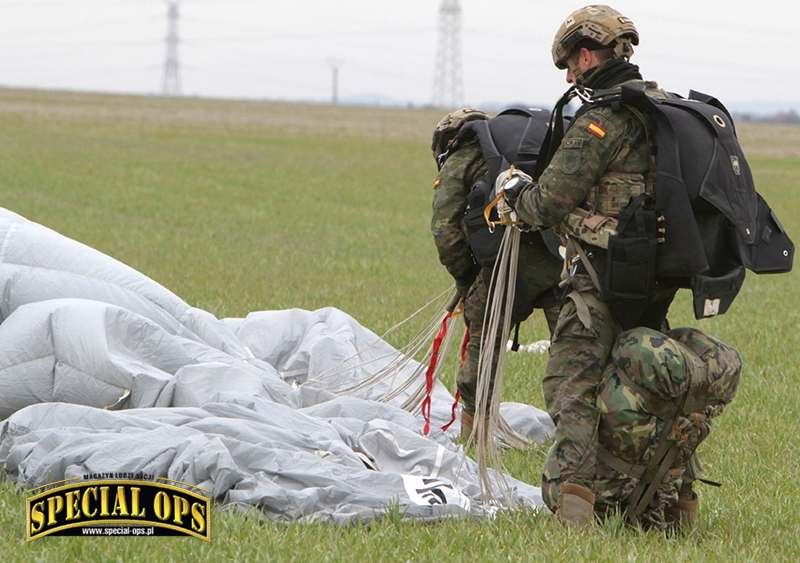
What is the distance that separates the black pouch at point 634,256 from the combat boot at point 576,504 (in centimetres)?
74

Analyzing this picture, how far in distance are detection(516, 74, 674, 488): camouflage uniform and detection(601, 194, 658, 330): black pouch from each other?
0.37ft

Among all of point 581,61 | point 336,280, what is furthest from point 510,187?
point 336,280

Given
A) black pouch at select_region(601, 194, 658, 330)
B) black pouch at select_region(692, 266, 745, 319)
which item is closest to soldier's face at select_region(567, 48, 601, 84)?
black pouch at select_region(601, 194, 658, 330)

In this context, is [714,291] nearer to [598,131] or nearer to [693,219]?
[693,219]

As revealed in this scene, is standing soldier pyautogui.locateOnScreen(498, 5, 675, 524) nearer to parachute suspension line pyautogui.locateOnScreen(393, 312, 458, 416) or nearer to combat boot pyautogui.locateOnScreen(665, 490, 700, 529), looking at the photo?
combat boot pyautogui.locateOnScreen(665, 490, 700, 529)

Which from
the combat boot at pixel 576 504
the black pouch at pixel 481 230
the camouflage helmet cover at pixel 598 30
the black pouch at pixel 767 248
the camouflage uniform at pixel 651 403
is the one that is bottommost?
the combat boot at pixel 576 504

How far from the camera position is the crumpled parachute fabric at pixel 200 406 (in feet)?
17.0

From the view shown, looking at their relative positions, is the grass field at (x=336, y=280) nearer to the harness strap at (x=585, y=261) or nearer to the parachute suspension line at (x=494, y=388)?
the parachute suspension line at (x=494, y=388)

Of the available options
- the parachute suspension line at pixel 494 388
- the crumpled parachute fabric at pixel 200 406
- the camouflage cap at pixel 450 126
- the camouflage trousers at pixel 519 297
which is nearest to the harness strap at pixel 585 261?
the parachute suspension line at pixel 494 388

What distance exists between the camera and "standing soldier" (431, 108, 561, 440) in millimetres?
6645

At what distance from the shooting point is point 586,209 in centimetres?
512

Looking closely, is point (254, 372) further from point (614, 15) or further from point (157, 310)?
point (614, 15)

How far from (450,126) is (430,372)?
1.32 metres

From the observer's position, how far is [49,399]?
6180 millimetres
